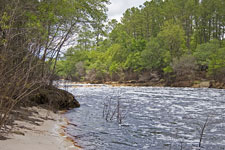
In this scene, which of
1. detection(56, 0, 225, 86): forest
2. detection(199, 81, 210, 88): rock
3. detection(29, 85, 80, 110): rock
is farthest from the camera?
detection(56, 0, 225, 86): forest

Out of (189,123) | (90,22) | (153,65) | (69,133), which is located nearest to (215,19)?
(153,65)

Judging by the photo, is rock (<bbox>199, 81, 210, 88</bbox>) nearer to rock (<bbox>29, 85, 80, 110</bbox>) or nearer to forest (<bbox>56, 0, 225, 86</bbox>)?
forest (<bbox>56, 0, 225, 86</bbox>)

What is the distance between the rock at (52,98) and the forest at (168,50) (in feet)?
78.4

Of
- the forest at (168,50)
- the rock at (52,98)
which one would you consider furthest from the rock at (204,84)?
the rock at (52,98)

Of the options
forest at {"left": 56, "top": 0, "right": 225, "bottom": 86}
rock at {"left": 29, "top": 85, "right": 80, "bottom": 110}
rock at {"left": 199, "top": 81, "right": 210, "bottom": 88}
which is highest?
forest at {"left": 56, "top": 0, "right": 225, "bottom": 86}

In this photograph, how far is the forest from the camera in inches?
1473

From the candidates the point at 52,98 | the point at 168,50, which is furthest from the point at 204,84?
the point at 52,98

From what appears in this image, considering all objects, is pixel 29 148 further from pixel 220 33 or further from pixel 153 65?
pixel 220 33

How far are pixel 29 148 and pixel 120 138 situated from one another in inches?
102

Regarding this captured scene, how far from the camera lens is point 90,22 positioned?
11.8 metres

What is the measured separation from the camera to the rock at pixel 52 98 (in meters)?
8.70

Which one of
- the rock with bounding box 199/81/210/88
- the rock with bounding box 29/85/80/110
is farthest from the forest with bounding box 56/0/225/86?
the rock with bounding box 29/85/80/110

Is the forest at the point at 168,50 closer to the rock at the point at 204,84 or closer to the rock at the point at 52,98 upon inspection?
the rock at the point at 204,84

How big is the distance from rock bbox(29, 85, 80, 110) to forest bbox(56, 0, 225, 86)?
78.4 feet
